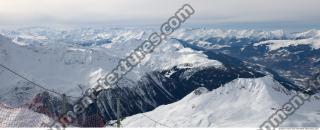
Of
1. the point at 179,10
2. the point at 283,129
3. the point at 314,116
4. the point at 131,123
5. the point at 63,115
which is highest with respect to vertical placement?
the point at 179,10

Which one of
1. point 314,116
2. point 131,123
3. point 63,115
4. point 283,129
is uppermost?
point 63,115

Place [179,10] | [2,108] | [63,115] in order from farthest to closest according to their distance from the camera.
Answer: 1. [179,10]
2. [2,108]
3. [63,115]

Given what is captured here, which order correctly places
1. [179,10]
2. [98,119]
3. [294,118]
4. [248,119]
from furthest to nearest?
[248,119], [294,118], [179,10], [98,119]

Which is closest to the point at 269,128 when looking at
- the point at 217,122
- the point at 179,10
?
the point at 179,10

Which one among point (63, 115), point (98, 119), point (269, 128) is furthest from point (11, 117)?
point (269, 128)

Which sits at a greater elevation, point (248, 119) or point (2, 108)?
point (2, 108)

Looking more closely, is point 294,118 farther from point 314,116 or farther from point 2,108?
point 2,108

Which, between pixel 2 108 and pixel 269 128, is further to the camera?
pixel 2 108

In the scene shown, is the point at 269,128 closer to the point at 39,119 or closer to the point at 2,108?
the point at 39,119

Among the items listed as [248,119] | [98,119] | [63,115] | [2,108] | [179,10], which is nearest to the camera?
[63,115]
